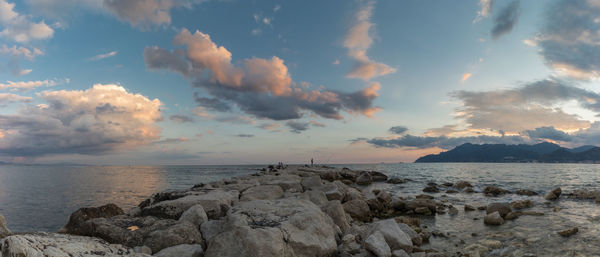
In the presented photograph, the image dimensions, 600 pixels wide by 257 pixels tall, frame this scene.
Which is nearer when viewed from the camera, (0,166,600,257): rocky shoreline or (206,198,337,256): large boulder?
(0,166,600,257): rocky shoreline

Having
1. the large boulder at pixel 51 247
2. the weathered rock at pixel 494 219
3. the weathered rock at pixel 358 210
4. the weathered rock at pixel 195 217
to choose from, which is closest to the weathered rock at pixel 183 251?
the large boulder at pixel 51 247

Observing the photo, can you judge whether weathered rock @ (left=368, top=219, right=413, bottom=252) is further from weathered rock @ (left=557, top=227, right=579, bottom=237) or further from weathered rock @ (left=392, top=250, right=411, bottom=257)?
weathered rock @ (left=557, top=227, right=579, bottom=237)

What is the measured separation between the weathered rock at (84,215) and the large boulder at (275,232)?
3634mm

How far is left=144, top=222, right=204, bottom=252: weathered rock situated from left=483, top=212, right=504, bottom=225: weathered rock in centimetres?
1284

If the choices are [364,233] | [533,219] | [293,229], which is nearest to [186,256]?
[293,229]

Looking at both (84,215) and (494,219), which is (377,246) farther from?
(494,219)

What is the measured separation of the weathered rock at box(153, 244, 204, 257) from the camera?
589 cm

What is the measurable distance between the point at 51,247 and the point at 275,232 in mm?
3853

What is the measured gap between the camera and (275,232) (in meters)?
6.24

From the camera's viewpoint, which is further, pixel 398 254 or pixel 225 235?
pixel 398 254

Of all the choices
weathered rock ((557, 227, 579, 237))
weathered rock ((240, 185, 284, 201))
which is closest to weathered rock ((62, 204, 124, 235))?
weathered rock ((240, 185, 284, 201))

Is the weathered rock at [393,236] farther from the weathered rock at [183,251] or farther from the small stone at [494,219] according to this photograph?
the small stone at [494,219]

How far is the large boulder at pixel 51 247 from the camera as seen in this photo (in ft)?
10.3

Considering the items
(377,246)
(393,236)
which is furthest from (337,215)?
(377,246)
